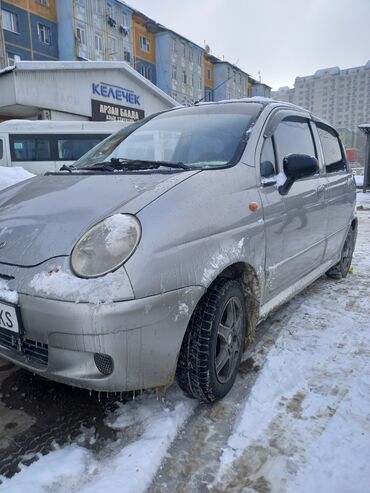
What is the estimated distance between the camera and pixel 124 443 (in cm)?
176

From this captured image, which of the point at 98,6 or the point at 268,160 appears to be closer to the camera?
the point at 268,160

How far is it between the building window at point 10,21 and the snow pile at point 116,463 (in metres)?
29.4

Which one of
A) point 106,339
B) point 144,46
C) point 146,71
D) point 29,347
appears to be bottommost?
point 29,347

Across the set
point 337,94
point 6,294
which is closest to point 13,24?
point 6,294

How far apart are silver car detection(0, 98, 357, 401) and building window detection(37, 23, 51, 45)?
1144 inches

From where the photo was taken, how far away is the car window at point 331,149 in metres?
3.59

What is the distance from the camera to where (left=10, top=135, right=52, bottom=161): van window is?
1409 centimetres

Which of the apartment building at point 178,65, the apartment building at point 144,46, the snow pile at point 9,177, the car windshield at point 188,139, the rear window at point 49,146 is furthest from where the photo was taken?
the apartment building at point 178,65

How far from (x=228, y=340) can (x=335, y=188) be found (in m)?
2.15

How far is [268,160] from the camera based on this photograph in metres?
2.52

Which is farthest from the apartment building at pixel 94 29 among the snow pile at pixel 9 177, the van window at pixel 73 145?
the snow pile at pixel 9 177

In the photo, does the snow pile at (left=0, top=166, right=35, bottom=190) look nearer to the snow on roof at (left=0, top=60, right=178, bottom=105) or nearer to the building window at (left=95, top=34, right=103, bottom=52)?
the snow on roof at (left=0, top=60, right=178, bottom=105)

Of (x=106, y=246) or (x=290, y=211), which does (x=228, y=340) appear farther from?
(x=290, y=211)

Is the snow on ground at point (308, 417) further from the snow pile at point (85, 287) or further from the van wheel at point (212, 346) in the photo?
the snow pile at point (85, 287)
